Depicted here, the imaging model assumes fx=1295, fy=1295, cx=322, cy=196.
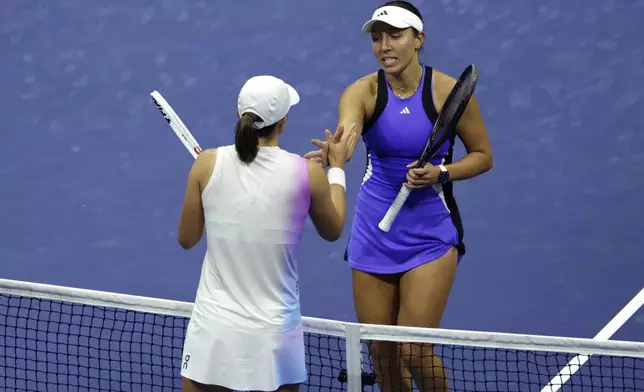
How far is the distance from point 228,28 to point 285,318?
593 cm

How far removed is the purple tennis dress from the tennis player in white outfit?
3.83 ft

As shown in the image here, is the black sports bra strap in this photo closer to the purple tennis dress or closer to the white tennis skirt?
the purple tennis dress

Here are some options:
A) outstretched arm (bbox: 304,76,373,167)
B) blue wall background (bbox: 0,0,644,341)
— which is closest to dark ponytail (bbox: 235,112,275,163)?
outstretched arm (bbox: 304,76,373,167)

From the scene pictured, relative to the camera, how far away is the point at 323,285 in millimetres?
9039

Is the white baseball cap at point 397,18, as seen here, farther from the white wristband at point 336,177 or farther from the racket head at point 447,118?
the white wristband at point 336,177

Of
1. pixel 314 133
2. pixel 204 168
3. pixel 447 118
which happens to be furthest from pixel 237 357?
pixel 314 133

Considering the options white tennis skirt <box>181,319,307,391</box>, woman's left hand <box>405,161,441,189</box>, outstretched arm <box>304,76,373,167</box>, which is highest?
outstretched arm <box>304,76,373,167</box>

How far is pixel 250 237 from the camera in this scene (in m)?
5.20

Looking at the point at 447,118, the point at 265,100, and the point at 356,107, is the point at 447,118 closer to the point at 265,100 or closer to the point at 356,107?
the point at 356,107

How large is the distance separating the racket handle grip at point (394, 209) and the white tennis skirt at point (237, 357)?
1.26 meters

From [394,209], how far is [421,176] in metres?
0.24

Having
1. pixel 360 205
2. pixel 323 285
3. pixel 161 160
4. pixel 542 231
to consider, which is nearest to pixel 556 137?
pixel 542 231

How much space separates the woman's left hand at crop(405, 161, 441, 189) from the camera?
6.21 meters

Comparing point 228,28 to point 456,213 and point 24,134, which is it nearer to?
point 24,134
